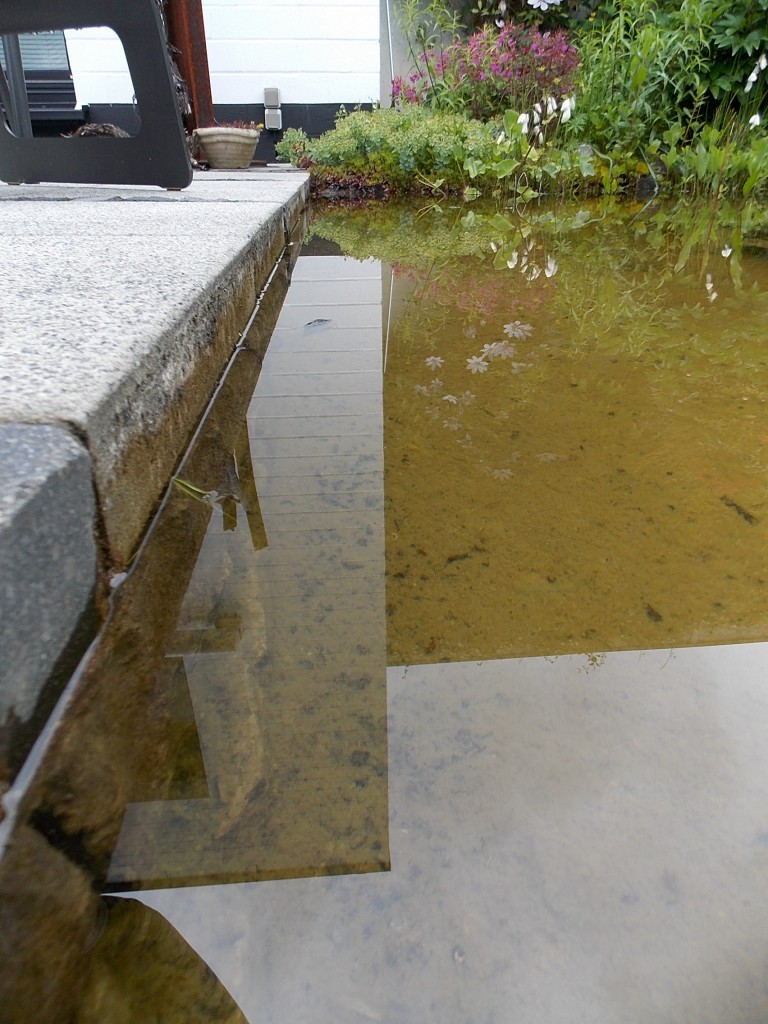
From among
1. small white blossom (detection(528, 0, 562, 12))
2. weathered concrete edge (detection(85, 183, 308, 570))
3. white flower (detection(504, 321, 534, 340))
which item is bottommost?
white flower (detection(504, 321, 534, 340))

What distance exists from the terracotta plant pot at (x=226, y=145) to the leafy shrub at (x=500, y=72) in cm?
152

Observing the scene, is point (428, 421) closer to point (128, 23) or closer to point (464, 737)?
point (464, 737)

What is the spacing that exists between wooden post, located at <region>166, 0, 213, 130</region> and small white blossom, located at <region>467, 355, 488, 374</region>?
14.8 feet

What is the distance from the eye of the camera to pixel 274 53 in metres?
5.47

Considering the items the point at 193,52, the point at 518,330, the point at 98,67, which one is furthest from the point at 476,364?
the point at 98,67

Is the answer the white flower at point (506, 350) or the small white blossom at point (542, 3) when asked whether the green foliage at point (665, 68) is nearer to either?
the small white blossom at point (542, 3)

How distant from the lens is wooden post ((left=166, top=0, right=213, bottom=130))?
4.71 m

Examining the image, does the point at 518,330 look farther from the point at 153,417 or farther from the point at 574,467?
the point at 153,417

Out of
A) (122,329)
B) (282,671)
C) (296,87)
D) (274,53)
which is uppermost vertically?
(274,53)

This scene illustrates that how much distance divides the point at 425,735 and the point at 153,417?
51cm

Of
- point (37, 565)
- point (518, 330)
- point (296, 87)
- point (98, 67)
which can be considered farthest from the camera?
point (296, 87)

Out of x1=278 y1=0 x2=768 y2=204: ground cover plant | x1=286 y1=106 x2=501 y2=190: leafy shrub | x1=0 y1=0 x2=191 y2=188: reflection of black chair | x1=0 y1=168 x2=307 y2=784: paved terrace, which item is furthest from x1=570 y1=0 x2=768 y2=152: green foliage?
x1=0 y1=168 x2=307 y2=784: paved terrace

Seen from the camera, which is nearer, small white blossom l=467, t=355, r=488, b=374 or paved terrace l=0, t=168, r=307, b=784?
paved terrace l=0, t=168, r=307, b=784

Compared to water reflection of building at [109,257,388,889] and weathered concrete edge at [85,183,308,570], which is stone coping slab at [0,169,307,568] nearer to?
weathered concrete edge at [85,183,308,570]
